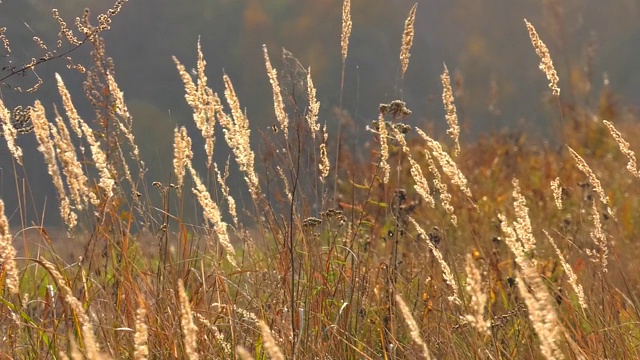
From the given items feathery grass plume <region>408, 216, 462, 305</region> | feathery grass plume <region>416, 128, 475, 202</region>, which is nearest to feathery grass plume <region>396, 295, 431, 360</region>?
feathery grass plume <region>408, 216, 462, 305</region>

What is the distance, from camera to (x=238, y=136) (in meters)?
2.47

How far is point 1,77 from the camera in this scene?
113 inches

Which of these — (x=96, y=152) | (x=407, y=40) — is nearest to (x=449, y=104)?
(x=407, y=40)

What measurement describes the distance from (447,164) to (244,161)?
63 cm

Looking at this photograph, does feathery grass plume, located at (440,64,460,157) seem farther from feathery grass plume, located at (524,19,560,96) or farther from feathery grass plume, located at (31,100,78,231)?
feathery grass plume, located at (31,100,78,231)

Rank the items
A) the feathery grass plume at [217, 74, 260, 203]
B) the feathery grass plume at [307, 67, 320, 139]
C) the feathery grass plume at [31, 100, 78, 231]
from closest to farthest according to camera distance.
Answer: the feathery grass plume at [31, 100, 78, 231] < the feathery grass plume at [217, 74, 260, 203] < the feathery grass plume at [307, 67, 320, 139]

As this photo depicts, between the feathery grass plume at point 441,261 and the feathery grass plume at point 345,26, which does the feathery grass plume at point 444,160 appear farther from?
the feathery grass plume at point 345,26

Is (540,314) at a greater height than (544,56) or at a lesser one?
lesser

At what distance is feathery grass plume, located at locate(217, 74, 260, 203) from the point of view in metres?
2.47

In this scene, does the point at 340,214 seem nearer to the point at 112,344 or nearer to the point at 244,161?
the point at 244,161

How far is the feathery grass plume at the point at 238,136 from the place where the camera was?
247cm

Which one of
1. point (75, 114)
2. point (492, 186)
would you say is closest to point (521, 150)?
point (492, 186)

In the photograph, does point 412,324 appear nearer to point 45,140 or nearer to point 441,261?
point 441,261

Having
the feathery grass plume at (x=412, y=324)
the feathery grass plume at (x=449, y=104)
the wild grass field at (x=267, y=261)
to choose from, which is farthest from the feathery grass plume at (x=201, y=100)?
the feathery grass plume at (x=412, y=324)
